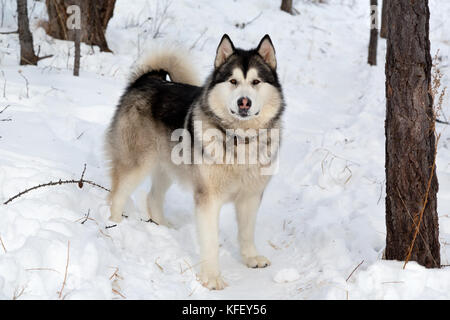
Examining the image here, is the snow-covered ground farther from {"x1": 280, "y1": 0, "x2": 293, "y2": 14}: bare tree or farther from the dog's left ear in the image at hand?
{"x1": 280, "y1": 0, "x2": 293, "y2": 14}: bare tree

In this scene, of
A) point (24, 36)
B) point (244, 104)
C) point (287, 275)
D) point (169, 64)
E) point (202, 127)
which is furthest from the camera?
point (24, 36)

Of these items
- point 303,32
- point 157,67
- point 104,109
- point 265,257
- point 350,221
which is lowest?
point 265,257

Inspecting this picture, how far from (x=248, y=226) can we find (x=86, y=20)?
16.3 ft

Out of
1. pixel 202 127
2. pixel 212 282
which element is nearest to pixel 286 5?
pixel 202 127

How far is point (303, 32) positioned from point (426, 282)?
10.0m

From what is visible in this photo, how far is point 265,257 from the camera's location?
362 cm

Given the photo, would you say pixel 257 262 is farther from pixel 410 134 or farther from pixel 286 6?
pixel 286 6

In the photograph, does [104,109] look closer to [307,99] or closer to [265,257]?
[265,257]

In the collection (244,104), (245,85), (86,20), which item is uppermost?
(86,20)

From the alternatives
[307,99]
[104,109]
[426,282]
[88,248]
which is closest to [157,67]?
[104,109]

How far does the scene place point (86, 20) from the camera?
7184mm

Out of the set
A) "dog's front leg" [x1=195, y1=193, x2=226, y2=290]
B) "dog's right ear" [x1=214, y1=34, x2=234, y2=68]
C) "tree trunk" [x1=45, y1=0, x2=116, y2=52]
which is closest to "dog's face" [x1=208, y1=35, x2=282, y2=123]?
"dog's right ear" [x1=214, y1=34, x2=234, y2=68]

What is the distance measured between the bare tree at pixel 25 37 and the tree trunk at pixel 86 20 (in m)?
0.91

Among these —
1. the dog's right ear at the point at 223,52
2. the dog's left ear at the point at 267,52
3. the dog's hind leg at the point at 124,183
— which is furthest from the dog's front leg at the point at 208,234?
the dog's left ear at the point at 267,52
